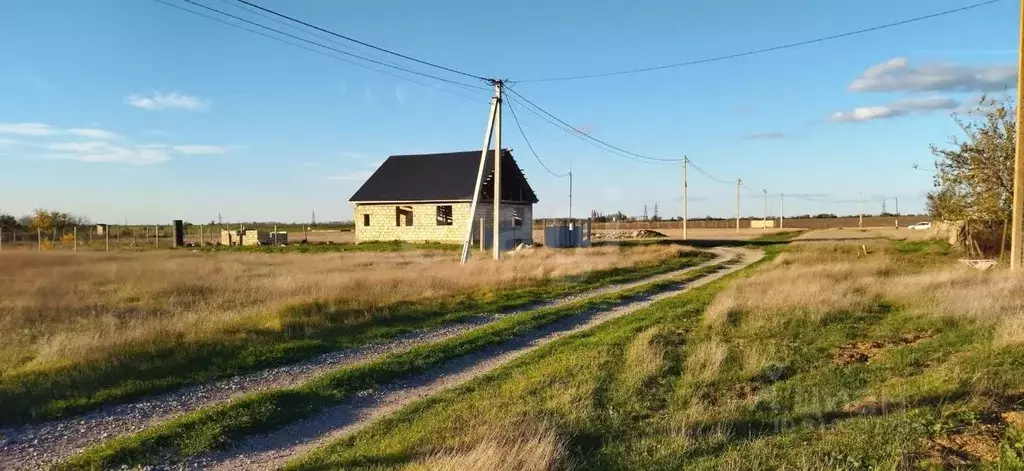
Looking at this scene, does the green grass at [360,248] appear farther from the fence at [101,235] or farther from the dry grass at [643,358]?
the dry grass at [643,358]

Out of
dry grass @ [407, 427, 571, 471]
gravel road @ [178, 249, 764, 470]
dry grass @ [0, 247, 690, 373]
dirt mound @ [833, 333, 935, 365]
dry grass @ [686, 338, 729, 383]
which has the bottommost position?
gravel road @ [178, 249, 764, 470]

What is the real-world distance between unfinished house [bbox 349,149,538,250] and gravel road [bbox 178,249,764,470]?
2954 centimetres

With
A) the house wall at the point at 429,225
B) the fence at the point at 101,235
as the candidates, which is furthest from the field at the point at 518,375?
the house wall at the point at 429,225

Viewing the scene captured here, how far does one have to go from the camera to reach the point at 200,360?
895cm

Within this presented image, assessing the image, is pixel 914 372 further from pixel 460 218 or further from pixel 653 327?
pixel 460 218

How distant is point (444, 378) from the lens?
334 inches

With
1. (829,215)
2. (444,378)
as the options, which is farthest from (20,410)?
(829,215)

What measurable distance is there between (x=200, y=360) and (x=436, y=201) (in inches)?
1316

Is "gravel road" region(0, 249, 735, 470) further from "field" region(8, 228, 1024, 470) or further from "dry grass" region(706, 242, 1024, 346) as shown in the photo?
"dry grass" region(706, 242, 1024, 346)

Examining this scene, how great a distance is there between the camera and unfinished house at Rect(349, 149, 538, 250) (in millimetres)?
41656

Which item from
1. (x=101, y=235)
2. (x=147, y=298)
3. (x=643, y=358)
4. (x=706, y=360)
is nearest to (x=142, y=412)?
(x=643, y=358)

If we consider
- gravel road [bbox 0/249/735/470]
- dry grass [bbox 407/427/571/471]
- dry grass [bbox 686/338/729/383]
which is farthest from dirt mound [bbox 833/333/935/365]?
gravel road [bbox 0/249/735/470]

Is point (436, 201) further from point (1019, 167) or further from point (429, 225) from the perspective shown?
point (1019, 167)

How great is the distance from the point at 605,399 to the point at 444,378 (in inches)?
93.5
